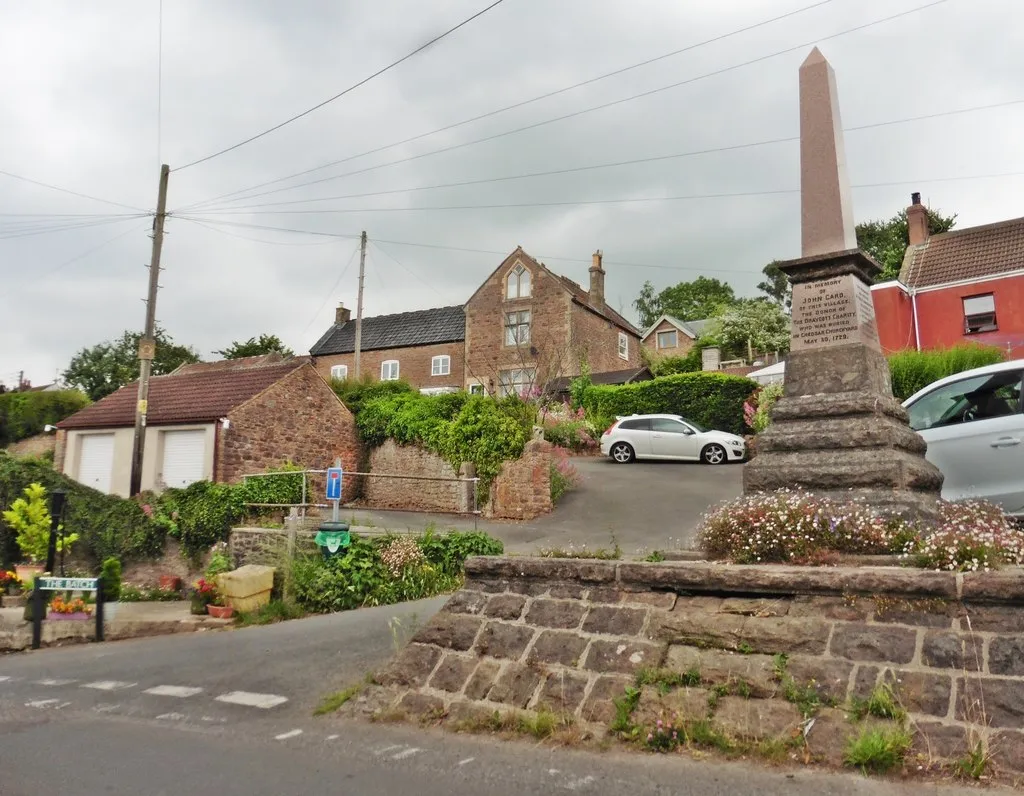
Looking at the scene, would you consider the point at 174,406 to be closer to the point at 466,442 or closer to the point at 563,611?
the point at 466,442

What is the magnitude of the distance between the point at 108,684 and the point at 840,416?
284 inches

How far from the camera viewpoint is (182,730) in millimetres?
5098

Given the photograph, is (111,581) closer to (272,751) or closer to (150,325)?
(272,751)

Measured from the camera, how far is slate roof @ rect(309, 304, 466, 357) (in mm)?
40156

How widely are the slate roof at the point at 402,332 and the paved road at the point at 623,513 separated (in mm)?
20756

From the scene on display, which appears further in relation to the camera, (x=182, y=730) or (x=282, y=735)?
(x=182, y=730)

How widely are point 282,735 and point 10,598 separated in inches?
471

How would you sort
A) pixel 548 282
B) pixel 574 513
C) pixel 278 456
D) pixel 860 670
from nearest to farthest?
pixel 860 670, pixel 574 513, pixel 278 456, pixel 548 282

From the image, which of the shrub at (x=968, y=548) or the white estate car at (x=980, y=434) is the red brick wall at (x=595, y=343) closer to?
the white estate car at (x=980, y=434)

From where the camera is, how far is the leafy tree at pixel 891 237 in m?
40.6

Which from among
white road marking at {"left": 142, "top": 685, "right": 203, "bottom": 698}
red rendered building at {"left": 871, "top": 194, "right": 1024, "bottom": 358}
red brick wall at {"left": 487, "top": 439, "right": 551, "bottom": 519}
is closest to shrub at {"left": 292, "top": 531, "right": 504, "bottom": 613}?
white road marking at {"left": 142, "top": 685, "right": 203, "bottom": 698}

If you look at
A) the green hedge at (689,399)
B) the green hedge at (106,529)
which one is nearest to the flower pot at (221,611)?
the green hedge at (106,529)

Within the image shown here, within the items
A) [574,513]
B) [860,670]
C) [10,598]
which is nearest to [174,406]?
[10,598]

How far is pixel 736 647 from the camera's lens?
419cm
